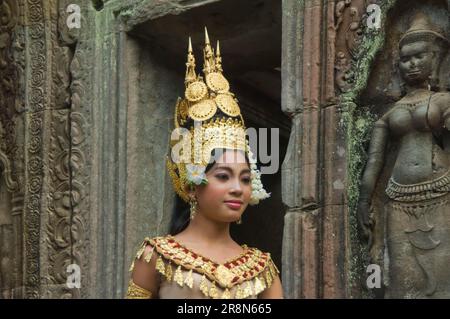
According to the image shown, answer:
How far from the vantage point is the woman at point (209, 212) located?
26.9 ft

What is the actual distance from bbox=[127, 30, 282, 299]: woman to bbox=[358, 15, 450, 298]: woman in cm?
124

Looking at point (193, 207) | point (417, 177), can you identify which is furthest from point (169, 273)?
point (417, 177)

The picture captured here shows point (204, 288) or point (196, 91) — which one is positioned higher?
point (196, 91)

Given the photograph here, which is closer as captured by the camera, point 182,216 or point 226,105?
point 226,105

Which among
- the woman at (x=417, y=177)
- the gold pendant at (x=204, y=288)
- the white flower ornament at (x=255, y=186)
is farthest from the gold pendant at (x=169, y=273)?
the woman at (x=417, y=177)

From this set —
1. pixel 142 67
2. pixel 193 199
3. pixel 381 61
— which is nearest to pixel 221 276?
pixel 193 199

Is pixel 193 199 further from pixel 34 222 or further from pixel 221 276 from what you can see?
pixel 34 222

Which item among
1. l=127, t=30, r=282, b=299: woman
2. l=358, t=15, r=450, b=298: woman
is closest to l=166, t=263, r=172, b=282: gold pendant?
l=127, t=30, r=282, b=299: woman

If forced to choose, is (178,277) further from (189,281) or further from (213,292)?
(213,292)

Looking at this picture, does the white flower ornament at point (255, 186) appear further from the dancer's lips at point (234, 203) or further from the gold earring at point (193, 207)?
the gold earring at point (193, 207)

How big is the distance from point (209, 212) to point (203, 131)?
1.37 ft

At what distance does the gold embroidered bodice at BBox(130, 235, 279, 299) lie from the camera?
8.14 m

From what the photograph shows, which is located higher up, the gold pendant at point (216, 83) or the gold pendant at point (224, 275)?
the gold pendant at point (216, 83)

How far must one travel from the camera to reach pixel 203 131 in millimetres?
8328
